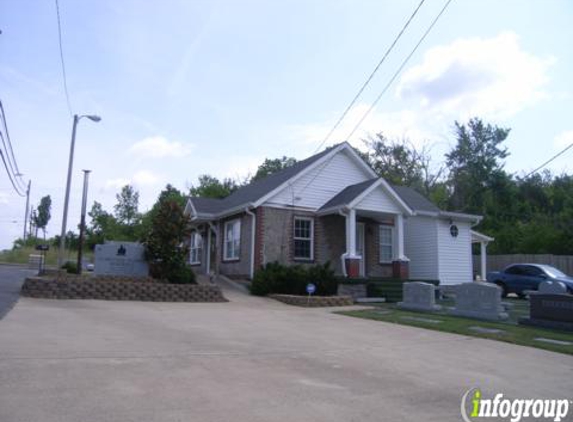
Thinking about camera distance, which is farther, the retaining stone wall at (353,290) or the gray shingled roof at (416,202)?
the gray shingled roof at (416,202)

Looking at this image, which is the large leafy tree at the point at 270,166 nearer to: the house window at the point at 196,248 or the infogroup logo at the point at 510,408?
the house window at the point at 196,248

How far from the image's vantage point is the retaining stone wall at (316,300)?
56.3ft

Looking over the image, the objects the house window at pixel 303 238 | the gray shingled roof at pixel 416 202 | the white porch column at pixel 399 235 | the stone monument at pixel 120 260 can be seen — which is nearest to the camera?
the stone monument at pixel 120 260

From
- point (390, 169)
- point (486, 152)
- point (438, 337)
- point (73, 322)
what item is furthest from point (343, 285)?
point (486, 152)

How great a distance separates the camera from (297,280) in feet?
61.2

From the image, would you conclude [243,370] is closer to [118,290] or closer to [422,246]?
[118,290]

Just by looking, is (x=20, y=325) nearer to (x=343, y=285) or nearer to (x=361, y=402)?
(x=361, y=402)

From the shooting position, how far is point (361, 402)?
5773 millimetres

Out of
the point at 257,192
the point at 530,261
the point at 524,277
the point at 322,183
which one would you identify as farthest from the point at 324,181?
the point at 530,261

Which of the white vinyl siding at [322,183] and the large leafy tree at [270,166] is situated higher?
the large leafy tree at [270,166]

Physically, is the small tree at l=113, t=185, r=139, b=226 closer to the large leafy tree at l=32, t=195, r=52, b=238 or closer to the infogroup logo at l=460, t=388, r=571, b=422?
the large leafy tree at l=32, t=195, r=52, b=238

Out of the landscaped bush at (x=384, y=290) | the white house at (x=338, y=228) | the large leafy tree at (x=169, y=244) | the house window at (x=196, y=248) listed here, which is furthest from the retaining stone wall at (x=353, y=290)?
the house window at (x=196, y=248)

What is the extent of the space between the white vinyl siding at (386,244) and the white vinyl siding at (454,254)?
86.0 inches

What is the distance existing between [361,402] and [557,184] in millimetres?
51376
